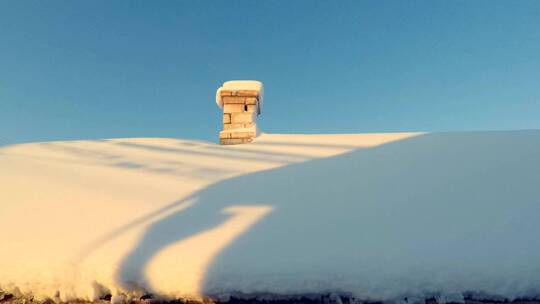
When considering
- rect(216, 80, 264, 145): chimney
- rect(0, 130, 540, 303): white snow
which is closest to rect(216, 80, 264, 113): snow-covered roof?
rect(216, 80, 264, 145): chimney

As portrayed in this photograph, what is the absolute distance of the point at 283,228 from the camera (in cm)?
148

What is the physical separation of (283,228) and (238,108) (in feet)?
10.8

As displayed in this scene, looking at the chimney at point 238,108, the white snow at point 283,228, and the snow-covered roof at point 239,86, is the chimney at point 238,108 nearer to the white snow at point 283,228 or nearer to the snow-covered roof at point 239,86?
the snow-covered roof at point 239,86

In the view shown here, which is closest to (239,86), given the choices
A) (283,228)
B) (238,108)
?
Answer: (238,108)

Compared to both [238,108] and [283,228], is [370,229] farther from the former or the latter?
Result: [238,108]

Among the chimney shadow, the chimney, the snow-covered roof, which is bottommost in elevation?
the chimney shadow

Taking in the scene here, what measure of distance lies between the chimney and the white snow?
5.89ft

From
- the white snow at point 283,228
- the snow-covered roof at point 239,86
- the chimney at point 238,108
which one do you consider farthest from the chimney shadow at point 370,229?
the snow-covered roof at point 239,86

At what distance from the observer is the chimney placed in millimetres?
4423

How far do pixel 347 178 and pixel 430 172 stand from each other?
1.90ft

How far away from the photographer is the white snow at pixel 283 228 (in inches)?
45.6

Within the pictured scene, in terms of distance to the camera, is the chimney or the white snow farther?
the chimney

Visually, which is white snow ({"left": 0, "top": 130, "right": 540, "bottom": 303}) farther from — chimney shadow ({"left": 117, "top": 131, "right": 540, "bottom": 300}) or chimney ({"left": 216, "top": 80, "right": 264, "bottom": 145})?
chimney ({"left": 216, "top": 80, "right": 264, "bottom": 145})

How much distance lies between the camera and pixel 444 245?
4.18 ft
